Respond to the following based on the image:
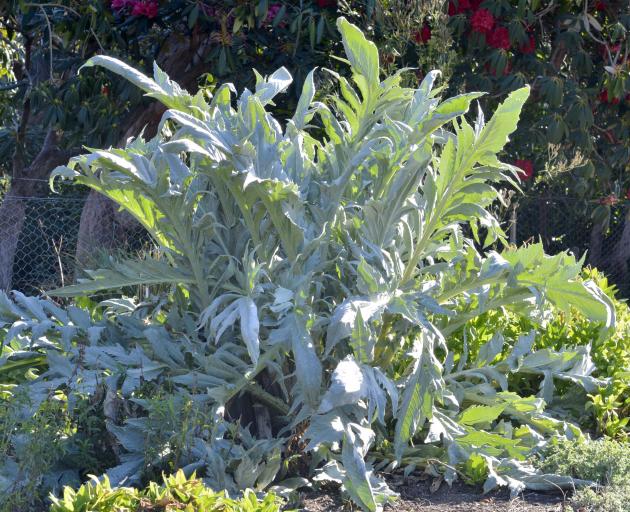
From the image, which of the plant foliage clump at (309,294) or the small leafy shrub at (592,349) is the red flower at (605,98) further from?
the plant foliage clump at (309,294)

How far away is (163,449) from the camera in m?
3.61

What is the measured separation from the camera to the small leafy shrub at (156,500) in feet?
9.64

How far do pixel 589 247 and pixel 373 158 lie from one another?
256 inches

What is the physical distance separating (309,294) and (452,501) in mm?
1007

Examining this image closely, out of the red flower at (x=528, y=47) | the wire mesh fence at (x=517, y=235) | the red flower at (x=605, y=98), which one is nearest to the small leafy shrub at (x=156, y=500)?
the wire mesh fence at (x=517, y=235)

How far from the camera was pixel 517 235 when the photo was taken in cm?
976

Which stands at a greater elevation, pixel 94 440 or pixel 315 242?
pixel 315 242

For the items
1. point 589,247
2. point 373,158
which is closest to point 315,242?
point 373,158

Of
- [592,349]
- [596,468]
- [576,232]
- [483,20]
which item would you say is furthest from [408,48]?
[596,468]

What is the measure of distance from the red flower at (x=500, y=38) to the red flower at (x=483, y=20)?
0.31ft

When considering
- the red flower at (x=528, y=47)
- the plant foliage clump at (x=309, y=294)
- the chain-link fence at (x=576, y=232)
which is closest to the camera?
the plant foliage clump at (x=309, y=294)

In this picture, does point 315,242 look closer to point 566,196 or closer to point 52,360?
point 52,360

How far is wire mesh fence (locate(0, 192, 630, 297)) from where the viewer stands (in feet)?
27.1

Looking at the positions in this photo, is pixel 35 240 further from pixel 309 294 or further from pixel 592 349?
pixel 592 349
